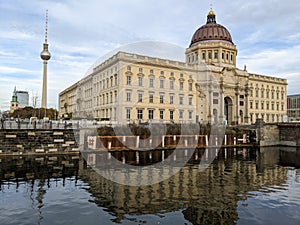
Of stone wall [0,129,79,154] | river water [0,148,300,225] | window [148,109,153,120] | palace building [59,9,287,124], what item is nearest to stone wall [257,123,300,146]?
palace building [59,9,287,124]

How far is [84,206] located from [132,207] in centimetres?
201

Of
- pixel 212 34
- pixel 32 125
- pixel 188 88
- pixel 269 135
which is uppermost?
pixel 212 34

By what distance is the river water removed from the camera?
388 inches

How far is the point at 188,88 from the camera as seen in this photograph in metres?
56.2

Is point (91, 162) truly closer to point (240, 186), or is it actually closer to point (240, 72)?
point (240, 186)

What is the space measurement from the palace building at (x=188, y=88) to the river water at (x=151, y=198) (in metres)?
31.4

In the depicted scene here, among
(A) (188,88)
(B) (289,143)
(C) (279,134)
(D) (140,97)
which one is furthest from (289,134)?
(D) (140,97)

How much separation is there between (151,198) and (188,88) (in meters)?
45.6

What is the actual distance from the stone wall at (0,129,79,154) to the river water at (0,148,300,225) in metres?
6.20

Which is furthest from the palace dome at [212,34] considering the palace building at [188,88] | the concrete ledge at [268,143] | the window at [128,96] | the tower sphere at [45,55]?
the tower sphere at [45,55]

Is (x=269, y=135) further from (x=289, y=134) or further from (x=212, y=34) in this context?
(x=212, y=34)

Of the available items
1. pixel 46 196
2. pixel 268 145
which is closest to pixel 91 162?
pixel 46 196

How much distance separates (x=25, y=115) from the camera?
7894 centimetres

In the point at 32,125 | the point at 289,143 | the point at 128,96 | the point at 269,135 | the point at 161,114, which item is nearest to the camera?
the point at 32,125
